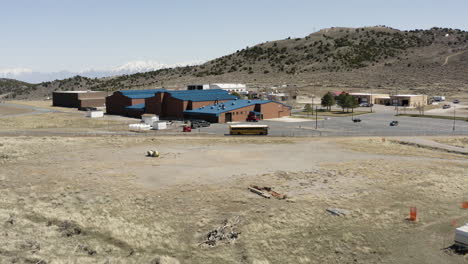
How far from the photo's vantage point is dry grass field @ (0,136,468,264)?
25266 mm

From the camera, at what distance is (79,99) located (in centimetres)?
12431

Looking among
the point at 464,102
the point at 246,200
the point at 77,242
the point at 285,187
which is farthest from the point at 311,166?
the point at 464,102

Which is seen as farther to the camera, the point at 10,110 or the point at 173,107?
the point at 10,110

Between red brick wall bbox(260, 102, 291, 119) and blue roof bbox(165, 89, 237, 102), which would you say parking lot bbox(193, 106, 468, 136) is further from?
blue roof bbox(165, 89, 237, 102)

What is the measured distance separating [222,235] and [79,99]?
11153cm

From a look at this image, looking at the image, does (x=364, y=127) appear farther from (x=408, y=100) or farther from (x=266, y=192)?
(x=408, y=100)

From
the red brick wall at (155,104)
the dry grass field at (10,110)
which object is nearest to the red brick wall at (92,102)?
the dry grass field at (10,110)

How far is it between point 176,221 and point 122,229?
4224 mm

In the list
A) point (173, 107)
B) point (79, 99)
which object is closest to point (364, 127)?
point (173, 107)

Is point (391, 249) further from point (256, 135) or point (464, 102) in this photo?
point (464, 102)

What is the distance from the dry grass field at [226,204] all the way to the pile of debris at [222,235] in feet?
1.40

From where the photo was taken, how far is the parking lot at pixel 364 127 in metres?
71.4

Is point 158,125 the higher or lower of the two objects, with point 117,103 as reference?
lower

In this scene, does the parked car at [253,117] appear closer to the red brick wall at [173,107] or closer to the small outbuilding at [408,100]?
the red brick wall at [173,107]
